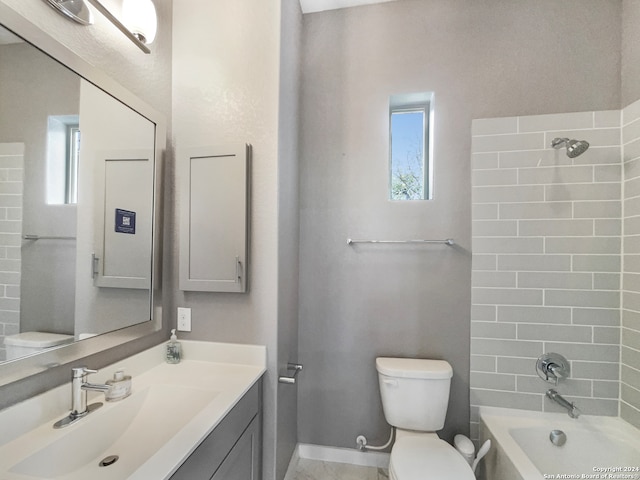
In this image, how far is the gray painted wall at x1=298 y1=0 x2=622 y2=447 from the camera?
1.64 m

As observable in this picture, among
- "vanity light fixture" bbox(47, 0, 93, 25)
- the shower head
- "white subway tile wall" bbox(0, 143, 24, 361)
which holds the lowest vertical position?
"white subway tile wall" bbox(0, 143, 24, 361)

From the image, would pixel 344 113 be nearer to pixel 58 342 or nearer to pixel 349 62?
pixel 349 62

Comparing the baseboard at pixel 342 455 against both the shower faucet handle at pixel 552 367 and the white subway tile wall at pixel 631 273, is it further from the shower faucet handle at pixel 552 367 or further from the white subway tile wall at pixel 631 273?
the white subway tile wall at pixel 631 273

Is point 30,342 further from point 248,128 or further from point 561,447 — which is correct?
point 561,447

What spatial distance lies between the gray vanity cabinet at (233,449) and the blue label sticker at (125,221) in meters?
0.82

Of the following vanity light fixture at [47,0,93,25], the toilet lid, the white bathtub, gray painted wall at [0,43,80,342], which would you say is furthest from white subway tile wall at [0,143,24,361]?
the white bathtub

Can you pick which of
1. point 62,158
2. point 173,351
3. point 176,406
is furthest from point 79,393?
point 62,158

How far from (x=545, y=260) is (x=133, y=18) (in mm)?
2287

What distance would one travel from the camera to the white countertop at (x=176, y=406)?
2.33 ft

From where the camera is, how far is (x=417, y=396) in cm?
153

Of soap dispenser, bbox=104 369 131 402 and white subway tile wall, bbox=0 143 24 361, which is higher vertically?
white subway tile wall, bbox=0 143 24 361

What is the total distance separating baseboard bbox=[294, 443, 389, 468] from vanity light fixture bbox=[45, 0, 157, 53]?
228 centimetres

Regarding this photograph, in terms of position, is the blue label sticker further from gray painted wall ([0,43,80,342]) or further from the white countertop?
the white countertop

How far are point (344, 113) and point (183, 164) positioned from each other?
1026 millimetres
